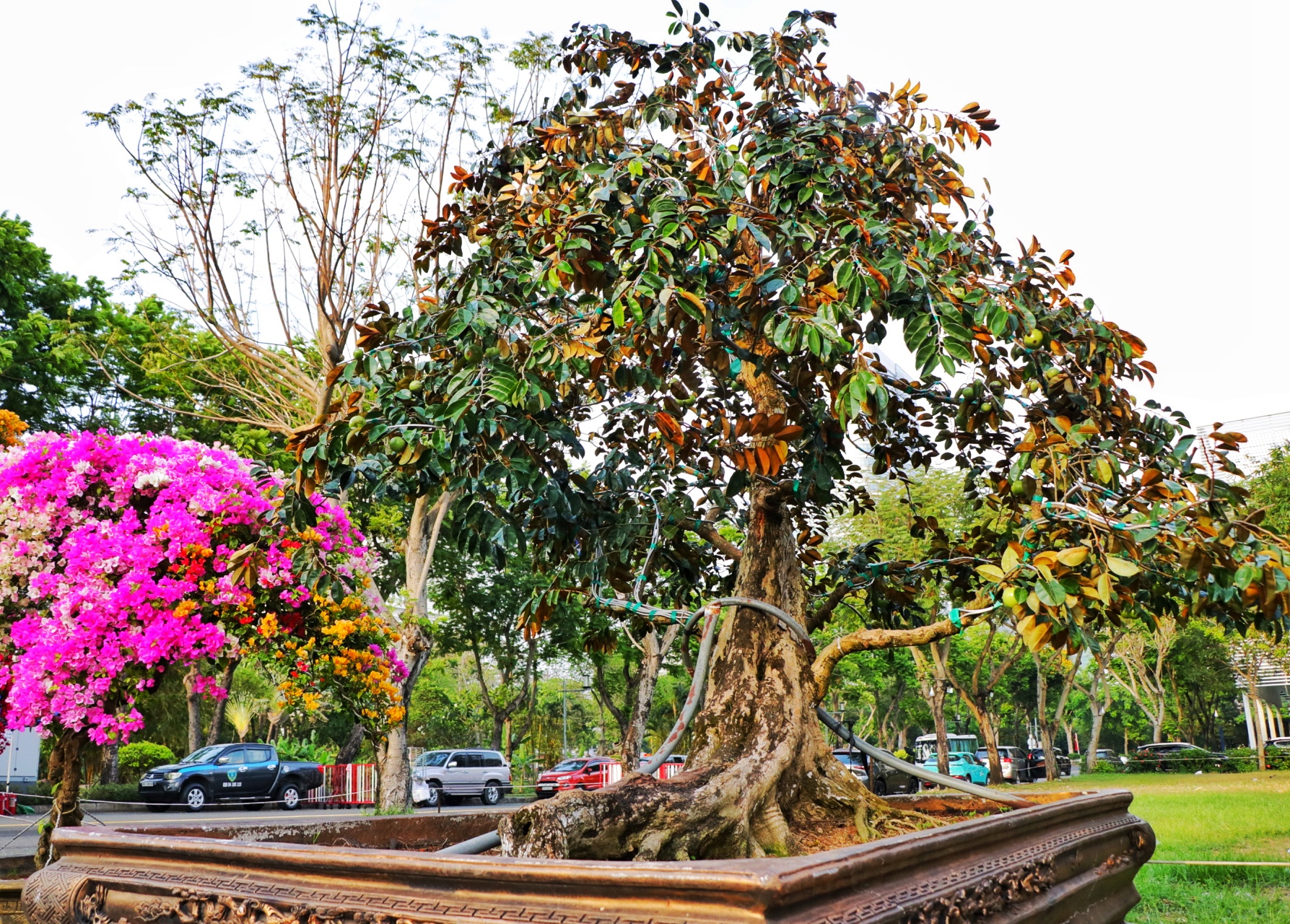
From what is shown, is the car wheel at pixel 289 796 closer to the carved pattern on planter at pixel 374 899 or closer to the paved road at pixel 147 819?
the paved road at pixel 147 819

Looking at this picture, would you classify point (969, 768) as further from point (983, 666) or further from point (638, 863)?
point (638, 863)

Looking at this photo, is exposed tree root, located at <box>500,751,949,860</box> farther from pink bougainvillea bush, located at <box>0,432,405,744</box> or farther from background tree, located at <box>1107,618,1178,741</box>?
background tree, located at <box>1107,618,1178,741</box>

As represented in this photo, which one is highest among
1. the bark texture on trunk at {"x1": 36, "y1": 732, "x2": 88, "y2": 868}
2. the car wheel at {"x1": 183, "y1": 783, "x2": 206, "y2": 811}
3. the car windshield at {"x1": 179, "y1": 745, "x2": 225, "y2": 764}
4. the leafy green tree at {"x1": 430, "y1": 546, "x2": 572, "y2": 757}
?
the leafy green tree at {"x1": 430, "y1": 546, "x2": 572, "y2": 757}

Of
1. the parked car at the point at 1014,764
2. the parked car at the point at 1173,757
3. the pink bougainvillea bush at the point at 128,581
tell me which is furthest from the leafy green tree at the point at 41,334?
the parked car at the point at 1173,757

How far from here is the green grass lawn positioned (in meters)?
4.69

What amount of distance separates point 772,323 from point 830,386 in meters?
0.43

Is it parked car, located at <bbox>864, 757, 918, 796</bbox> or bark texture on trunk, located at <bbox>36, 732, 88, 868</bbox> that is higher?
bark texture on trunk, located at <bbox>36, 732, 88, 868</bbox>

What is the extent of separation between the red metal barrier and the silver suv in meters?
0.99

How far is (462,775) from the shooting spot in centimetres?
2081

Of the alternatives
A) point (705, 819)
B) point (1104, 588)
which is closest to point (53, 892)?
point (705, 819)

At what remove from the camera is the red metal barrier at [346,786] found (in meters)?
19.1

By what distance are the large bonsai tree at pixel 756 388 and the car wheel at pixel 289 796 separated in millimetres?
16026

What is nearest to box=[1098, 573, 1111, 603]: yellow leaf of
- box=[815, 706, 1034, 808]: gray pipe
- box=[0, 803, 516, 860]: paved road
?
box=[815, 706, 1034, 808]: gray pipe

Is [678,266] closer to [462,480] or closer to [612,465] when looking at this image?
[462,480]
